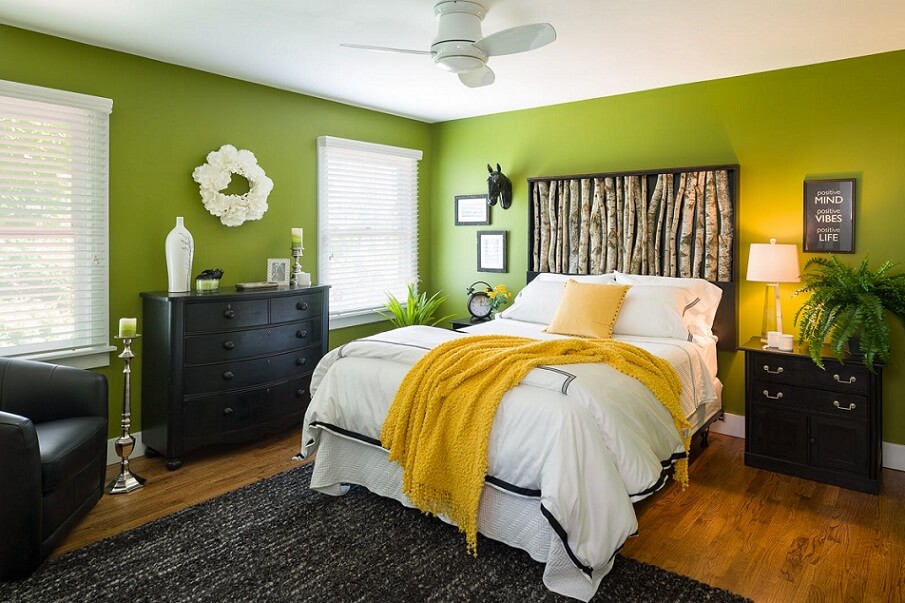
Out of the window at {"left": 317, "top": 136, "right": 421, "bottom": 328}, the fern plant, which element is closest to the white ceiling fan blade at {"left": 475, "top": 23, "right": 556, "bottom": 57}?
the window at {"left": 317, "top": 136, "right": 421, "bottom": 328}

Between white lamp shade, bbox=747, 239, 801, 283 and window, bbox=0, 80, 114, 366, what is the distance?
4.01m

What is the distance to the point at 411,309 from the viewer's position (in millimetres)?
5375

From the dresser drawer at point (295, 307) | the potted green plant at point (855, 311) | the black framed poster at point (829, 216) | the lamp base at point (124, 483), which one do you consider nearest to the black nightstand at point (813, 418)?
the potted green plant at point (855, 311)

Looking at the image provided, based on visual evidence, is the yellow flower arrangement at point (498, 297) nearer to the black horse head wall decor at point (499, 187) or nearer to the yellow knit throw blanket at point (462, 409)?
the black horse head wall decor at point (499, 187)

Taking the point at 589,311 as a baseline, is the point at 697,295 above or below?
above

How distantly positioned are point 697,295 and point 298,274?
2.80 metres

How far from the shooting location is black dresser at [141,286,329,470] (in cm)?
357

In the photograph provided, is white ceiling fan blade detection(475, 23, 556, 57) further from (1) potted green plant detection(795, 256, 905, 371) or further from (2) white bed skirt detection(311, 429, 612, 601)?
(1) potted green plant detection(795, 256, 905, 371)

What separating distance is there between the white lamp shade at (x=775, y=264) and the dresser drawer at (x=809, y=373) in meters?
0.48

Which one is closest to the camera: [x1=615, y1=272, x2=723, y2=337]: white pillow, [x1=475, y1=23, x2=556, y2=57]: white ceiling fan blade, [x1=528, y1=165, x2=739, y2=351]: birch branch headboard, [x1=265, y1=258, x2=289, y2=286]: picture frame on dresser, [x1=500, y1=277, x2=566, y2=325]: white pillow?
[x1=475, y1=23, x2=556, y2=57]: white ceiling fan blade

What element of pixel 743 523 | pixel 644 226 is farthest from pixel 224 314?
pixel 743 523

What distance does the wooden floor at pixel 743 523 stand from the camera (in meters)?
2.44

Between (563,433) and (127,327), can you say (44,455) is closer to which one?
(127,327)

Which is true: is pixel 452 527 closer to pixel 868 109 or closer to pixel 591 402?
pixel 591 402
